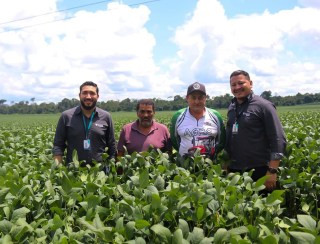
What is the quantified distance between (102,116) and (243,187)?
227 centimetres

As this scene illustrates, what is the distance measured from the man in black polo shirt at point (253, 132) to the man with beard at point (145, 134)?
870 millimetres

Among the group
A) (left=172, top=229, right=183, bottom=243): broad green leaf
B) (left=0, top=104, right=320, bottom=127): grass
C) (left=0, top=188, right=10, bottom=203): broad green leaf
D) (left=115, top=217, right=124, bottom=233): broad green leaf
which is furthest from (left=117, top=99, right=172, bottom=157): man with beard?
(left=0, top=104, right=320, bottom=127): grass

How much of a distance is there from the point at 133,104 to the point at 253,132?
99.1 metres

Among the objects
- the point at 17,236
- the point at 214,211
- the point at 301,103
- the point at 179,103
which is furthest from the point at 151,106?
the point at 301,103

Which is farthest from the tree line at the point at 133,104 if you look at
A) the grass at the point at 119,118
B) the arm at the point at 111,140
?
the arm at the point at 111,140

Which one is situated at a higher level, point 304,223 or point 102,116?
point 102,116

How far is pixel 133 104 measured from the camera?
10281 cm

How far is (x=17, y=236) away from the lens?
2.15 metres

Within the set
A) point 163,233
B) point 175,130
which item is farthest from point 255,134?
point 163,233

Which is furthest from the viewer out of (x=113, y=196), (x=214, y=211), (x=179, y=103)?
(x=179, y=103)

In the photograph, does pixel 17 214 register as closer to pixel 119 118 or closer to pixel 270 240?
pixel 270 240

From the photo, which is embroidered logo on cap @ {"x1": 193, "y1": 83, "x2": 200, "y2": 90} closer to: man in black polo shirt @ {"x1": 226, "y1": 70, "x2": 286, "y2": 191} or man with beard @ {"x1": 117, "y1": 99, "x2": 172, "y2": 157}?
man in black polo shirt @ {"x1": 226, "y1": 70, "x2": 286, "y2": 191}

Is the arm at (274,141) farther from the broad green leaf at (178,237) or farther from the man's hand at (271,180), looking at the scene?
the broad green leaf at (178,237)

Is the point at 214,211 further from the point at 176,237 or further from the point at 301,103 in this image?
the point at 301,103
